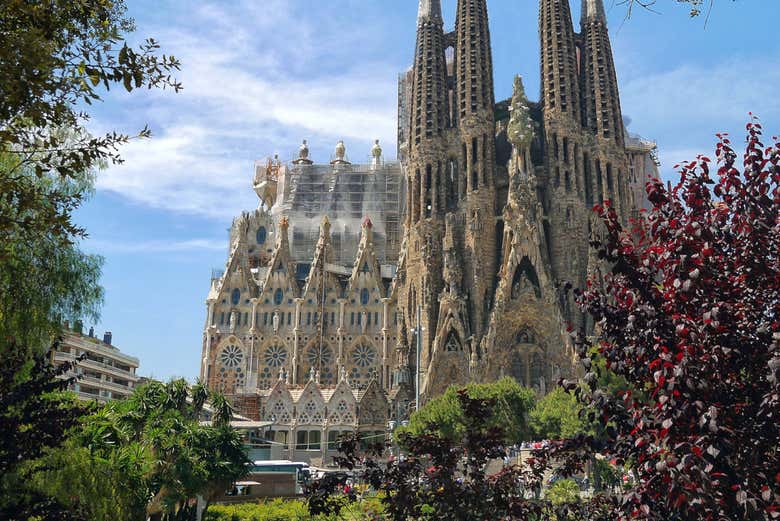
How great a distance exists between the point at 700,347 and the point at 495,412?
34811 mm

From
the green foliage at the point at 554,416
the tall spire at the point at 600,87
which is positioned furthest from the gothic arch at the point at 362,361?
the tall spire at the point at 600,87

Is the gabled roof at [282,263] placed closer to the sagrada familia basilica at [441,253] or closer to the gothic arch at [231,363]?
the sagrada familia basilica at [441,253]

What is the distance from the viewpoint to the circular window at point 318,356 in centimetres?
6075

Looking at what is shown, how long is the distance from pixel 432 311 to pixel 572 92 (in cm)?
2089

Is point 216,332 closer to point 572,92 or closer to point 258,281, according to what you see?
point 258,281

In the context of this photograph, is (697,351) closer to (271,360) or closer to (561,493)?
(561,493)

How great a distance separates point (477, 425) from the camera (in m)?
11.4

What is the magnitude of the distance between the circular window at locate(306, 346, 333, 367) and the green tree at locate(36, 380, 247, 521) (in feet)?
122

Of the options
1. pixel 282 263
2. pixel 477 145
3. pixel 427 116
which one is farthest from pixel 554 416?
pixel 282 263

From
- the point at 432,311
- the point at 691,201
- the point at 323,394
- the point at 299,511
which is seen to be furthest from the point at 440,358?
the point at 691,201

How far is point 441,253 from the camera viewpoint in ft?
190

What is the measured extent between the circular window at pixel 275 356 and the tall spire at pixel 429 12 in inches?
1176

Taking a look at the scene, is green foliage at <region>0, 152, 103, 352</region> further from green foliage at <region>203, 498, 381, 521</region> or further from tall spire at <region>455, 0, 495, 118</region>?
tall spire at <region>455, 0, 495, 118</region>

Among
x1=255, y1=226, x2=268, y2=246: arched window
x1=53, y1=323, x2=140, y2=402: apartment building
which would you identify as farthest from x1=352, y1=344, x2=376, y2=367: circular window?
x1=53, y1=323, x2=140, y2=402: apartment building
